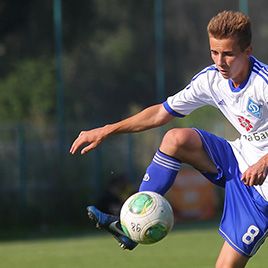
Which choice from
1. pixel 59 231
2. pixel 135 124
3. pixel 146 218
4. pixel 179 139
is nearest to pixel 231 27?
pixel 179 139

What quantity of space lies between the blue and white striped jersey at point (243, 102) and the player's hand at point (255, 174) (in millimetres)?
560

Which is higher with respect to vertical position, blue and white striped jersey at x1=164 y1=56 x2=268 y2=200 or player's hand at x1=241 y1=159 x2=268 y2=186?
blue and white striped jersey at x1=164 y1=56 x2=268 y2=200

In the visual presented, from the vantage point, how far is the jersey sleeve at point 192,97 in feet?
25.0

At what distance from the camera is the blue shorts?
7.60 meters

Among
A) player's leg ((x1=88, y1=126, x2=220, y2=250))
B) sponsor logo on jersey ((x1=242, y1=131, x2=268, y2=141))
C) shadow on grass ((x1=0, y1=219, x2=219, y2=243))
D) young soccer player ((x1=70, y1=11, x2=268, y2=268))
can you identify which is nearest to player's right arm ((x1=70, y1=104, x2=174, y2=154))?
young soccer player ((x1=70, y1=11, x2=268, y2=268))

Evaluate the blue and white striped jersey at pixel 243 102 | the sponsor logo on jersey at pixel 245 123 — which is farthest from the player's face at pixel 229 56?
the sponsor logo on jersey at pixel 245 123

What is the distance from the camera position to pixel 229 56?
719 cm

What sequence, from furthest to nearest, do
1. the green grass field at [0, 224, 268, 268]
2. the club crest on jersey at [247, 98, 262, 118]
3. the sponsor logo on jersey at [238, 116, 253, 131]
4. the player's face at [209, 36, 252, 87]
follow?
the green grass field at [0, 224, 268, 268]
the sponsor logo on jersey at [238, 116, 253, 131]
the club crest on jersey at [247, 98, 262, 118]
the player's face at [209, 36, 252, 87]

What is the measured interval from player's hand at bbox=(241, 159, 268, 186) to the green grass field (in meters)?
4.95

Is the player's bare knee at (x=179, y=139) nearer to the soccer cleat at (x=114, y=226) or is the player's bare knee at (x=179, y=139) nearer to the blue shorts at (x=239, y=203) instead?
the blue shorts at (x=239, y=203)

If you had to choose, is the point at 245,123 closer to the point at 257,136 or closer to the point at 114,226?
the point at 257,136

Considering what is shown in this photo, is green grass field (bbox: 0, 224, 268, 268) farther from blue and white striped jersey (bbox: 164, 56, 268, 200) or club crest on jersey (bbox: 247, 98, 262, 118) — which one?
club crest on jersey (bbox: 247, 98, 262, 118)

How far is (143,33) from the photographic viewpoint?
80.0 ft

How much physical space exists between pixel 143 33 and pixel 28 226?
18.4 feet
